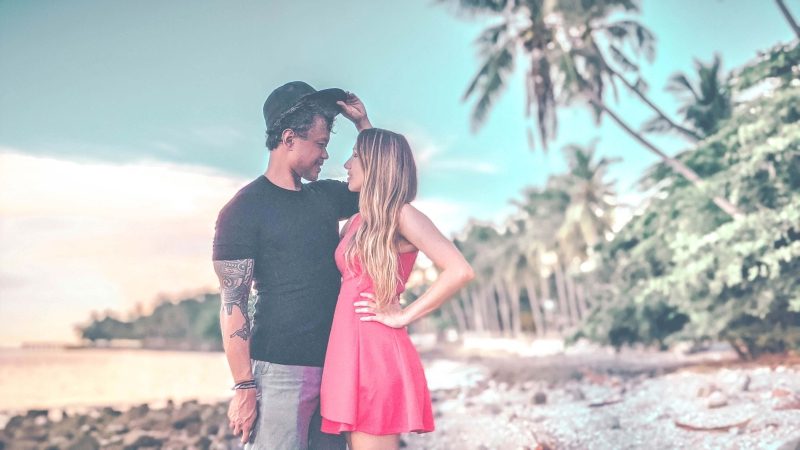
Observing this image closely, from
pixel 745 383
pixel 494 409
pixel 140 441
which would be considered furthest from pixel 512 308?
pixel 140 441

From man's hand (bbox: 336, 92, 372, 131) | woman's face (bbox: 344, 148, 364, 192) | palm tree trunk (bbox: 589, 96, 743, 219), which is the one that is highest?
palm tree trunk (bbox: 589, 96, 743, 219)

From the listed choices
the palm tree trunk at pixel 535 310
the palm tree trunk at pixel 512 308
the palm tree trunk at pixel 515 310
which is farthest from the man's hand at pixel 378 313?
the palm tree trunk at pixel 515 310

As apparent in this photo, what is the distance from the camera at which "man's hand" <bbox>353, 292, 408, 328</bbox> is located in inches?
102

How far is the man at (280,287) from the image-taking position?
261 centimetres

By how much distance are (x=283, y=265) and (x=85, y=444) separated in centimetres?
835

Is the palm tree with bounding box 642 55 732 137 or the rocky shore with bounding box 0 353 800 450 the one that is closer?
the rocky shore with bounding box 0 353 800 450

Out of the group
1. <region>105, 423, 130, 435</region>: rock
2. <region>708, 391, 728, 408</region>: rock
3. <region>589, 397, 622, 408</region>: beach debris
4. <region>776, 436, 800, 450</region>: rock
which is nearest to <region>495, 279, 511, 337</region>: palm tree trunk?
<region>105, 423, 130, 435</region>: rock

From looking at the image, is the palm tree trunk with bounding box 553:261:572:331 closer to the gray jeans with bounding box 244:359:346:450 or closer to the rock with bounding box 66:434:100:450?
the rock with bounding box 66:434:100:450

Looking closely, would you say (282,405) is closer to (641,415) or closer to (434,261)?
(434,261)

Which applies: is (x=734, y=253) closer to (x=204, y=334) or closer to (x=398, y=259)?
(x=398, y=259)

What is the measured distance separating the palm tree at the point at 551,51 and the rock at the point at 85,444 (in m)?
10.4

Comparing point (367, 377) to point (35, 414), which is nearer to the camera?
point (367, 377)

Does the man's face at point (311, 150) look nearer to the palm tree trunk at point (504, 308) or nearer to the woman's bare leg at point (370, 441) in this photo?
the woman's bare leg at point (370, 441)

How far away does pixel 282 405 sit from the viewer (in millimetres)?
2607
